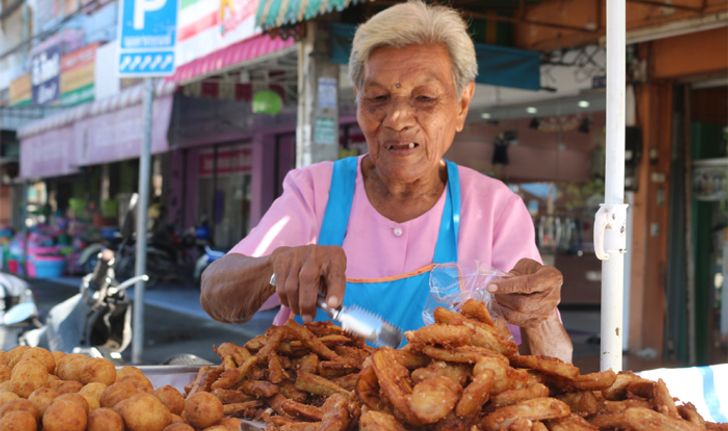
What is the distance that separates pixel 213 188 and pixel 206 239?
101 inches

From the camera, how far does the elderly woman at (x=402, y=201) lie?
2285 millimetres

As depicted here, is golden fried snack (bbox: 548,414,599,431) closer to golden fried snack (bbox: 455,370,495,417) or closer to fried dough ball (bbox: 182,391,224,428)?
golden fried snack (bbox: 455,370,495,417)

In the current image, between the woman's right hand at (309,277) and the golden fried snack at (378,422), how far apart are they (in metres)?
0.44

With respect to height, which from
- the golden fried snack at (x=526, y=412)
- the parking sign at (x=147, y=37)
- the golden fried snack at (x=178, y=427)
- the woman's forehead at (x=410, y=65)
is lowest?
the golden fried snack at (x=178, y=427)

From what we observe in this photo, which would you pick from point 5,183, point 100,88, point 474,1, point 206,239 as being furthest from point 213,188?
point 5,183

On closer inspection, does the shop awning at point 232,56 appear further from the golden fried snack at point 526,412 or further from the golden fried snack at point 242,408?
the golden fried snack at point 526,412

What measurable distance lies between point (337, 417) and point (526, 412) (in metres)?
0.33

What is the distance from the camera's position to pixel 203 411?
5.03 feet

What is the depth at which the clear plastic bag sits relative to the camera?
189cm

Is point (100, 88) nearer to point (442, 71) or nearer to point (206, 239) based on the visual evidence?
point (206, 239)

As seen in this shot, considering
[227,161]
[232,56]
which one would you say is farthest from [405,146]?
[227,161]

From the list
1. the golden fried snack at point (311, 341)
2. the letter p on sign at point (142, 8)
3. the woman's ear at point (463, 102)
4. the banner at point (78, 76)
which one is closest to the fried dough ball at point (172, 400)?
the golden fried snack at point (311, 341)

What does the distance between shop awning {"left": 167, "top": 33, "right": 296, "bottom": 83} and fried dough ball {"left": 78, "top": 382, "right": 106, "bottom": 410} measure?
567cm

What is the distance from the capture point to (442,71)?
7.63ft
